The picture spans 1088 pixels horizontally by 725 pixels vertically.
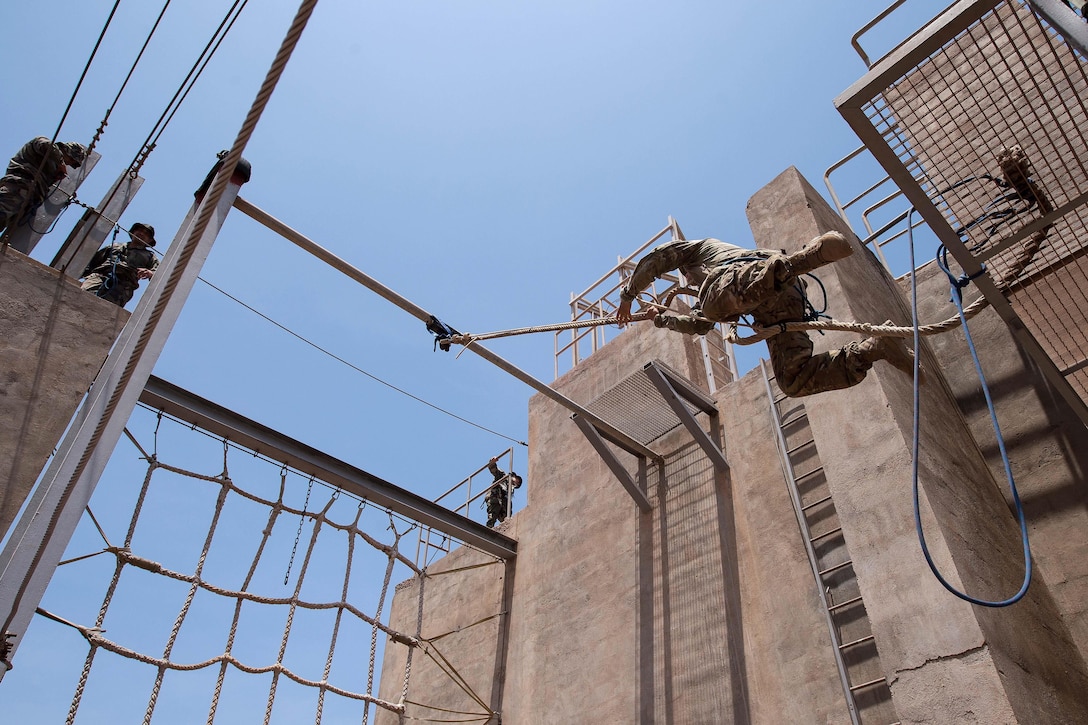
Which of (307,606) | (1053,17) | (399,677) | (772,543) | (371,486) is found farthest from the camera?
(399,677)

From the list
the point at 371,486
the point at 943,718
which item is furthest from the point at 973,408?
the point at 371,486

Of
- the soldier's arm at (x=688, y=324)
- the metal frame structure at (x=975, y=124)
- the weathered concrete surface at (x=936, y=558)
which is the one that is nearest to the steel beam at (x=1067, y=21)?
the metal frame structure at (x=975, y=124)

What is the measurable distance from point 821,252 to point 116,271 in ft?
20.9

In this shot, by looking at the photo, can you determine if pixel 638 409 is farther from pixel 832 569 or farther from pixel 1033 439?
pixel 1033 439

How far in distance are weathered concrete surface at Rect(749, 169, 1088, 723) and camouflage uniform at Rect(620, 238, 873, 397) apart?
1270 millimetres

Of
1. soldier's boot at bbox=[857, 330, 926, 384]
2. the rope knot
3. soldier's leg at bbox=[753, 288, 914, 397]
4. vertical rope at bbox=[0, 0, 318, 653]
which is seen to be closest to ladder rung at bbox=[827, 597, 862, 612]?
soldier's leg at bbox=[753, 288, 914, 397]

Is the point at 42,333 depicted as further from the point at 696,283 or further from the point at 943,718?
the point at 943,718

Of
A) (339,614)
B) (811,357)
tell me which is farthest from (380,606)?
(811,357)

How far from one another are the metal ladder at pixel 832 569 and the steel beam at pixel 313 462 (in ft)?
14.3

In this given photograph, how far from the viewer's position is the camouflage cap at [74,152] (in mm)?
7164

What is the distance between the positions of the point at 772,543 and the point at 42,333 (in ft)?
21.4

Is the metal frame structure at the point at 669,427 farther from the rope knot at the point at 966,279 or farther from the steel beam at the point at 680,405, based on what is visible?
the rope knot at the point at 966,279

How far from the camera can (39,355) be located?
5.89 meters

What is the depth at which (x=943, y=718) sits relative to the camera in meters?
4.81
